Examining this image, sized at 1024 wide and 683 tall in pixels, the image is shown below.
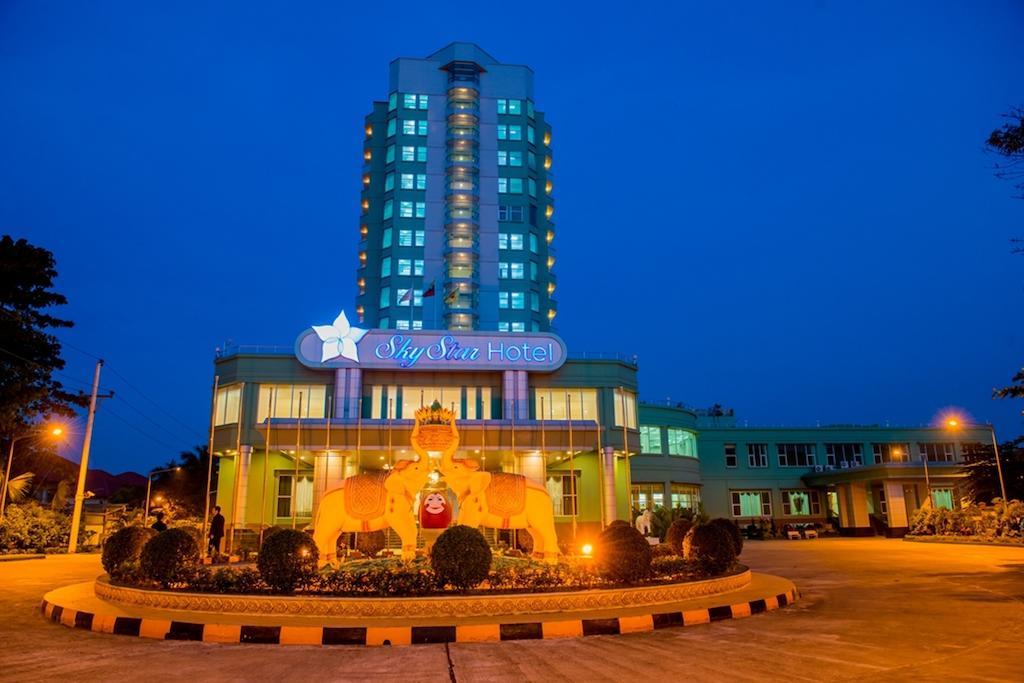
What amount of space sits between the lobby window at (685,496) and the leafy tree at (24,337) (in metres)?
33.3

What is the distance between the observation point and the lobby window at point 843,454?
1916 inches

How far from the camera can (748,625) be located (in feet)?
30.8

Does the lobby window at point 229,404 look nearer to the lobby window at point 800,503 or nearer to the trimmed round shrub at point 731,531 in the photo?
the trimmed round shrub at point 731,531

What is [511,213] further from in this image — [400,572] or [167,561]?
[400,572]

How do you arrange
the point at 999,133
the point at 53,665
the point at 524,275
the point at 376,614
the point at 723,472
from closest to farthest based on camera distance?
the point at 53,665 → the point at 376,614 → the point at 999,133 → the point at 723,472 → the point at 524,275

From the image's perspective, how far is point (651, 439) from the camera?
42.0 m

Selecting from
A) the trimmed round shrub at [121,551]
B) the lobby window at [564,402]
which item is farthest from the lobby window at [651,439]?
the trimmed round shrub at [121,551]

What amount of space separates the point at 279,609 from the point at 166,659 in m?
2.08

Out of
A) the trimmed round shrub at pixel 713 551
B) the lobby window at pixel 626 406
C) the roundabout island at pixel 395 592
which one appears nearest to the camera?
the roundabout island at pixel 395 592

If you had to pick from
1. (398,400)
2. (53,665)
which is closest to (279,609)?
(53,665)

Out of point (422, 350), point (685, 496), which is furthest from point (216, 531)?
point (685, 496)

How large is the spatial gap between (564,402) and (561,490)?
4.45m

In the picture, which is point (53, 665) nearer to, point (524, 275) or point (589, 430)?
point (589, 430)

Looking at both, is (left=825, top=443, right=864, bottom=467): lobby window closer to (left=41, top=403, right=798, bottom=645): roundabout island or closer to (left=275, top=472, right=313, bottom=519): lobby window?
(left=275, top=472, right=313, bottom=519): lobby window
